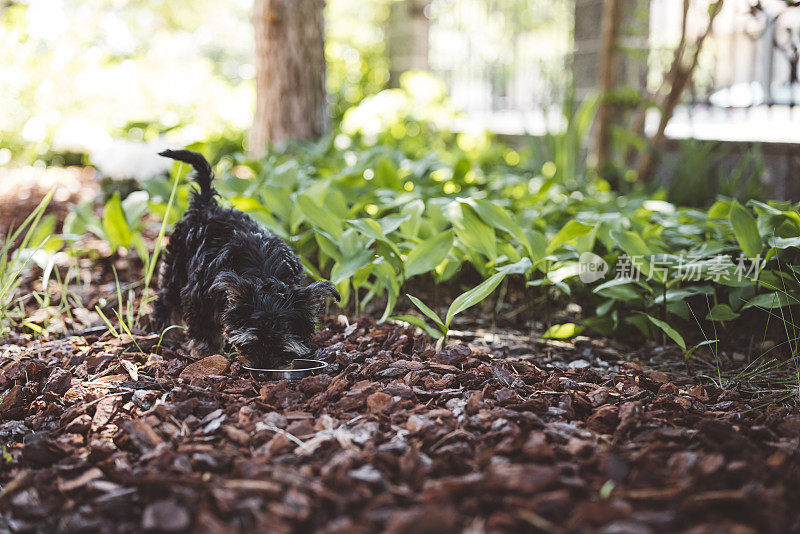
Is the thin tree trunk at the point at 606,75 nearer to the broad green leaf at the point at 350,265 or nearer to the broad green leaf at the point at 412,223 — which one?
the broad green leaf at the point at 412,223

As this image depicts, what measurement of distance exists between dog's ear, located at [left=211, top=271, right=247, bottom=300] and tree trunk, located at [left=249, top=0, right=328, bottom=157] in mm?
4007

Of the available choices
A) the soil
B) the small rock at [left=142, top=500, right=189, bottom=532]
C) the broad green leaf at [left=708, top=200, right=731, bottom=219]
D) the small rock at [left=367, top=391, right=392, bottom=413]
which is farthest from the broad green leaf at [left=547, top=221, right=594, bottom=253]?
the soil

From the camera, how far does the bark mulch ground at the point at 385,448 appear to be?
148 centimetres

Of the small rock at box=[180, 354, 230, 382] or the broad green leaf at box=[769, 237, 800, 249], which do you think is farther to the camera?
the broad green leaf at box=[769, 237, 800, 249]

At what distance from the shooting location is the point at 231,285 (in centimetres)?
225

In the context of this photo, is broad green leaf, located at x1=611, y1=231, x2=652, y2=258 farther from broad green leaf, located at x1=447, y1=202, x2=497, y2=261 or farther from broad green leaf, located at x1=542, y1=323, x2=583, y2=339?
broad green leaf, located at x1=447, y1=202, x2=497, y2=261

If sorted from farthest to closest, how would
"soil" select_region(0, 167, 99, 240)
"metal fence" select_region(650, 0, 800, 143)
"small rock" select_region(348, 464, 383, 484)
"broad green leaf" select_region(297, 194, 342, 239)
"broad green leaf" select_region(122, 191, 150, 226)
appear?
"metal fence" select_region(650, 0, 800, 143), "soil" select_region(0, 167, 99, 240), "broad green leaf" select_region(122, 191, 150, 226), "broad green leaf" select_region(297, 194, 342, 239), "small rock" select_region(348, 464, 383, 484)

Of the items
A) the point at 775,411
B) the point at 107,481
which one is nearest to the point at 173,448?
the point at 107,481

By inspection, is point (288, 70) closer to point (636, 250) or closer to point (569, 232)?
point (569, 232)

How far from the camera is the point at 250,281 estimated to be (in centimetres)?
235

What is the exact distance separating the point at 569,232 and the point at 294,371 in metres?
1.41

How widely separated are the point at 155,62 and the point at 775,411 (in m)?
11.5

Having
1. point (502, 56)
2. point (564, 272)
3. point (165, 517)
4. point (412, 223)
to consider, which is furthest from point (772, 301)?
point (502, 56)

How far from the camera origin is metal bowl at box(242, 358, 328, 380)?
2.30 metres
